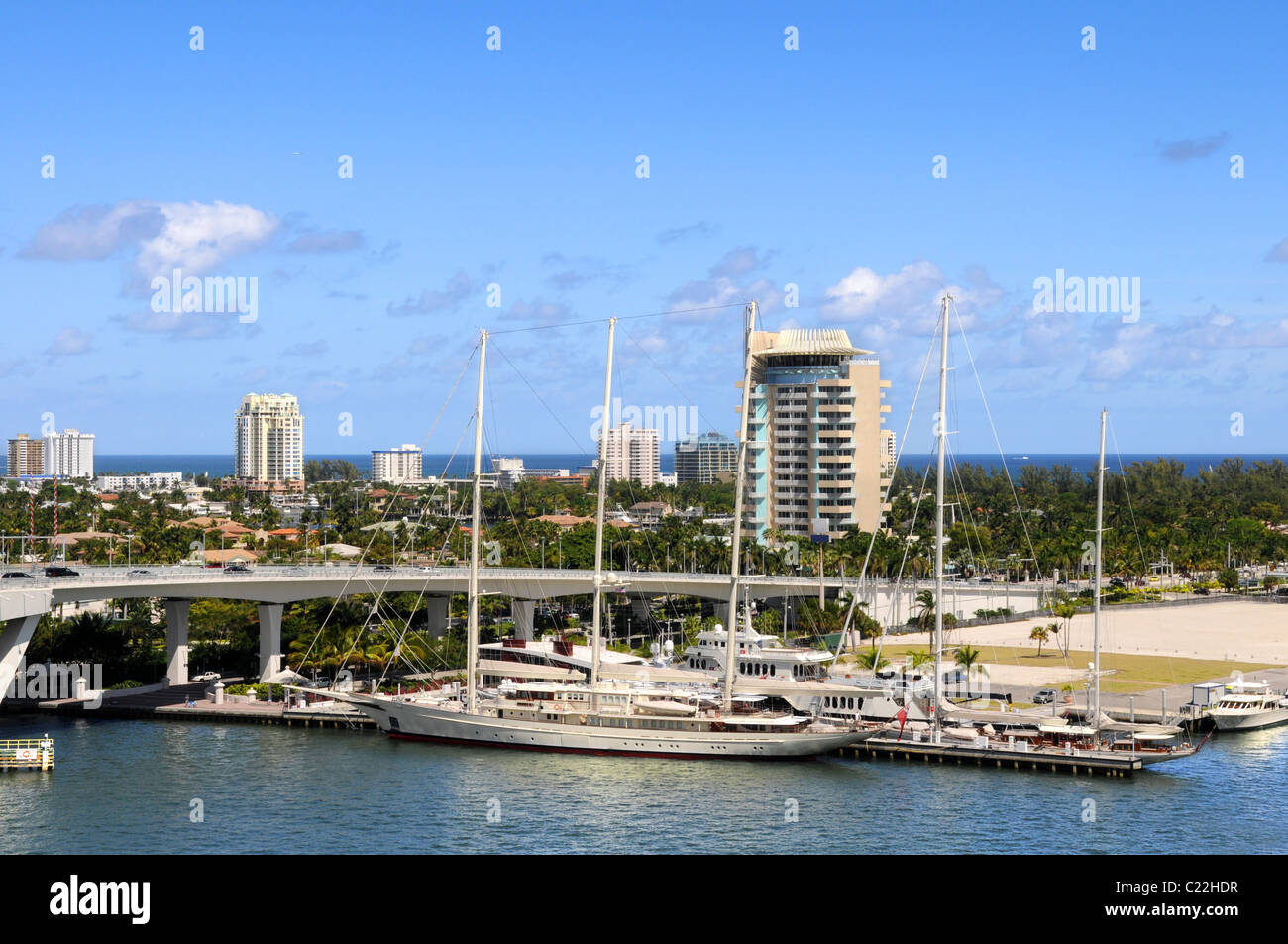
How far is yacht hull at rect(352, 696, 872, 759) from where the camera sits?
6288 centimetres

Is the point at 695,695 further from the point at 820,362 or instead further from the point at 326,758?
the point at 820,362

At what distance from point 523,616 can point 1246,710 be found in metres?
49.4

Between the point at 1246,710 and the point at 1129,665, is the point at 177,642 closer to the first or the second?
the point at 1129,665

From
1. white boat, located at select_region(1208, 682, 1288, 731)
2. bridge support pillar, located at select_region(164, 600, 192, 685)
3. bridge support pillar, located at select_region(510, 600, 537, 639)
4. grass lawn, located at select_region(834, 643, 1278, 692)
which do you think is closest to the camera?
white boat, located at select_region(1208, 682, 1288, 731)

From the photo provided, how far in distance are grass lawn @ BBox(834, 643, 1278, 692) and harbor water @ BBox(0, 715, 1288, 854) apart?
1278 centimetres

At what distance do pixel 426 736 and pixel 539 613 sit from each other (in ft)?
140

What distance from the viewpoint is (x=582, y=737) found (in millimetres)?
65500

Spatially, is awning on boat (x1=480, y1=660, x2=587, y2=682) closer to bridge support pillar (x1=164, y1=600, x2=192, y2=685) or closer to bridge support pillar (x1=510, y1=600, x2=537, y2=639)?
bridge support pillar (x1=164, y1=600, x2=192, y2=685)

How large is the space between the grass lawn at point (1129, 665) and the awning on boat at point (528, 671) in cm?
2409

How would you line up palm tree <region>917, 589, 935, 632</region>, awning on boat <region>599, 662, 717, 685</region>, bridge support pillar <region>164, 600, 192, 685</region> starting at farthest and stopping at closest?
palm tree <region>917, 589, 935, 632</region>
bridge support pillar <region>164, 600, 192, 685</region>
awning on boat <region>599, 662, 717, 685</region>

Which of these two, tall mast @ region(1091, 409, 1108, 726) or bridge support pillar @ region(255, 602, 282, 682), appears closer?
tall mast @ region(1091, 409, 1108, 726)

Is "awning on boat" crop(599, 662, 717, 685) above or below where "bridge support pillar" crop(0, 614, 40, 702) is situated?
below

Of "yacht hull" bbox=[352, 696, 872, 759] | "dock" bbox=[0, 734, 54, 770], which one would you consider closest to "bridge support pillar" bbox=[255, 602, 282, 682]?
"yacht hull" bbox=[352, 696, 872, 759]

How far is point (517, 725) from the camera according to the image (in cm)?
6644
